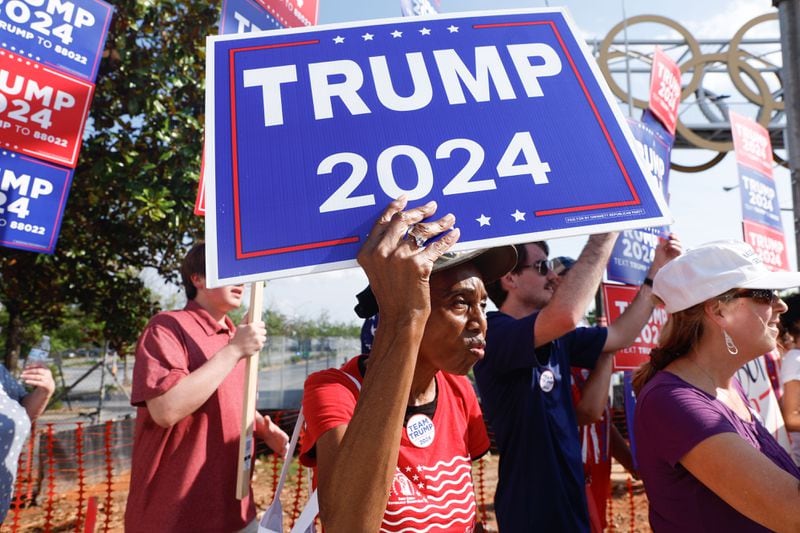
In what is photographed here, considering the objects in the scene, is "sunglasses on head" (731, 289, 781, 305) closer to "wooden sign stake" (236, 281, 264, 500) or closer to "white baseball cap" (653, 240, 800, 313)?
"white baseball cap" (653, 240, 800, 313)

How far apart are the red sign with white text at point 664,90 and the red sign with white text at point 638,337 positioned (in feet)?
4.52

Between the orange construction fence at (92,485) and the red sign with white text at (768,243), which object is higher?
the red sign with white text at (768,243)

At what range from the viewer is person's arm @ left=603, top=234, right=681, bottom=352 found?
2830mm

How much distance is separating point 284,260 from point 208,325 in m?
1.51

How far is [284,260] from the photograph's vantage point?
1198 millimetres

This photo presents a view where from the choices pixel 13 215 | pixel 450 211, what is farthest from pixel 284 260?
pixel 13 215

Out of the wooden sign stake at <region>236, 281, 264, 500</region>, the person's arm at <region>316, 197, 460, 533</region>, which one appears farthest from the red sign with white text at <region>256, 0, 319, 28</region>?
the person's arm at <region>316, 197, 460, 533</region>

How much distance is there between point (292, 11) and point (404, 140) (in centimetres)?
244

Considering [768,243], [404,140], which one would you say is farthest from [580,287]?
[768,243]

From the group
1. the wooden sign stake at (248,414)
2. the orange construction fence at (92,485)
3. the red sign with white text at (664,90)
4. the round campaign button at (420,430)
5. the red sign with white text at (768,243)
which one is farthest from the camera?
the orange construction fence at (92,485)

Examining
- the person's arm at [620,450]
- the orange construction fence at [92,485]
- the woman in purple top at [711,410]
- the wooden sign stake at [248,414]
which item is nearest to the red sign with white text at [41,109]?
the wooden sign stake at [248,414]

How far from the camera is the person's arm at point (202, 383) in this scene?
2133mm

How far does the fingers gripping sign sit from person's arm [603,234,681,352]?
1.91 meters

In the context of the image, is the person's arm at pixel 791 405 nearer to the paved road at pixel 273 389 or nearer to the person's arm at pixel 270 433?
the person's arm at pixel 270 433
